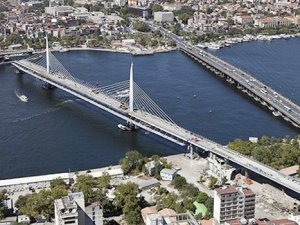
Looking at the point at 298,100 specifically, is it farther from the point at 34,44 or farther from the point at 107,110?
the point at 34,44

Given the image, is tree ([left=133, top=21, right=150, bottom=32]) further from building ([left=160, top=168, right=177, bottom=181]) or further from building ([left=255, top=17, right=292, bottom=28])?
building ([left=160, top=168, right=177, bottom=181])

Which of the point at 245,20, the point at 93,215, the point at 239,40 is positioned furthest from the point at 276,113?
the point at 245,20

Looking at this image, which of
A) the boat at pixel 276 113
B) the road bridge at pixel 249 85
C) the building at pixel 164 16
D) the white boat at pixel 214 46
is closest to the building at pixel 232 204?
the road bridge at pixel 249 85

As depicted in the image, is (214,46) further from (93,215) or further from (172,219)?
(172,219)

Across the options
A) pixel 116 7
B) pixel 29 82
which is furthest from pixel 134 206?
pixel 116 7

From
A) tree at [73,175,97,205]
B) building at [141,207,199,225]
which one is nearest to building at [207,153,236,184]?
tree at [73,175,97,205]
